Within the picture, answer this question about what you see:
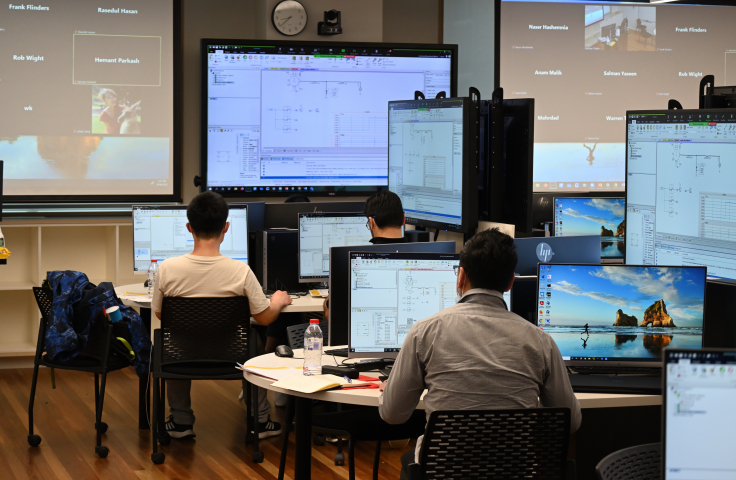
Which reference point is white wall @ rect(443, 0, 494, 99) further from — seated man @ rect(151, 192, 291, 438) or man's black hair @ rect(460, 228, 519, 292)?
man's black hair @ rect(460, 228, 519, 292)

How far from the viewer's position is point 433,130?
4242 millimetres

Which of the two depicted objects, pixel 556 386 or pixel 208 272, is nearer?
pixel 556 386

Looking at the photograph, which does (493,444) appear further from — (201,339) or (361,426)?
(201,339)

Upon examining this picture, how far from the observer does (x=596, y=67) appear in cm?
720

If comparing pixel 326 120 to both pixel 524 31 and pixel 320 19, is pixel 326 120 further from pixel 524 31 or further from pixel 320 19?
pixel 524 31

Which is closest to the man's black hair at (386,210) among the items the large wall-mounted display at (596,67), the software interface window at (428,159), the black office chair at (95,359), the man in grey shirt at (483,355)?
the software interface window at (428,159)

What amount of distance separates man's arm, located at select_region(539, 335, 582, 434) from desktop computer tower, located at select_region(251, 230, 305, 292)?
2.60 metres

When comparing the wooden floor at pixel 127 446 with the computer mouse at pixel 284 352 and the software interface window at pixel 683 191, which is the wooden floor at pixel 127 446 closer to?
the computer mouse at pixel 284 352

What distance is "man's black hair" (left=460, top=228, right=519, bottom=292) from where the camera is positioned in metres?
2.39

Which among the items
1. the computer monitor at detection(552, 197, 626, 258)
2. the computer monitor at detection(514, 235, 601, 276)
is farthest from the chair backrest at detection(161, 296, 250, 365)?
the computer monitor at detection(552, 197, 626, 258)

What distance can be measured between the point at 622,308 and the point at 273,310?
74.2 inches

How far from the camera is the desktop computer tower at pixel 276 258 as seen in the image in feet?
15.8

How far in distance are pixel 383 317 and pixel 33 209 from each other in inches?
160

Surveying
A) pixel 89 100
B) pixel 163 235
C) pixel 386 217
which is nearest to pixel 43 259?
pixel 89 100
